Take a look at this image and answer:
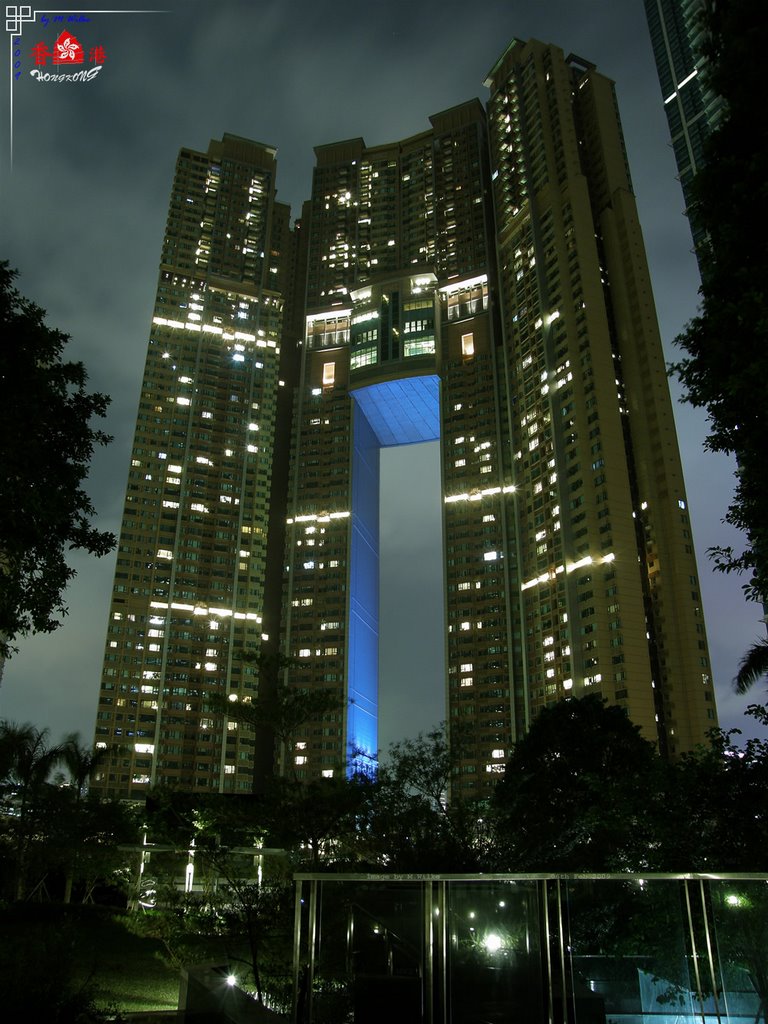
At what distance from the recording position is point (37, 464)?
53.8 ft

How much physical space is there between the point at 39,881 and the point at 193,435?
9800 cm

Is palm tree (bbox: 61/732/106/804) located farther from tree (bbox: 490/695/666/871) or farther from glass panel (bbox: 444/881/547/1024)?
glass panel (bbox: 444/881/547/1024)

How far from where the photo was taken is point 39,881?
3575 cm

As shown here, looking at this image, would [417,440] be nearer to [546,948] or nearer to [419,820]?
[419,820]

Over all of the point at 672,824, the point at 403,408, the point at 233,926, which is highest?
the point at 403,408

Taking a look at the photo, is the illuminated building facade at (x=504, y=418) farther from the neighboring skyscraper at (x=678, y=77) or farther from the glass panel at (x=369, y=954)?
the glass panel at (x=369, y=954)

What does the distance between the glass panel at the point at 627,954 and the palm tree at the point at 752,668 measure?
1227 centimetres

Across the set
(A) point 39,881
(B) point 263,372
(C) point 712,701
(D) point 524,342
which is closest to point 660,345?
(D) point 524,342

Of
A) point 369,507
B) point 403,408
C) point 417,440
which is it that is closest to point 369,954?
point 369,507

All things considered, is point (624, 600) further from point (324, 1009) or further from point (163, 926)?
point (324, 1009)

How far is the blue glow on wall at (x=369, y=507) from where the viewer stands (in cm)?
12469

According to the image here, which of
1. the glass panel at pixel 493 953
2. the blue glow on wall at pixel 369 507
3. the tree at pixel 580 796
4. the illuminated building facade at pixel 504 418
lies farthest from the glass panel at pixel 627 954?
the blue glow on wall at pixel 369 507

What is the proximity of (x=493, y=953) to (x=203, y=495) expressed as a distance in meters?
119

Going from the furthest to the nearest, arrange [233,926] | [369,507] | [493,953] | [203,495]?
[369,507], [203,495], [233,926], [493,953]
